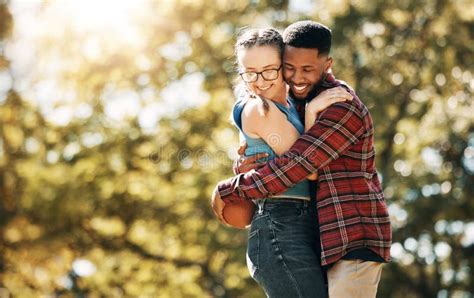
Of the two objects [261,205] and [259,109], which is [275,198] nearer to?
[261,205]

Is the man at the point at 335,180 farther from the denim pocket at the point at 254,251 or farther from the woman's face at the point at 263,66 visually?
the denim pocket at the point at 254,251

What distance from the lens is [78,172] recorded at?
15.7 metres

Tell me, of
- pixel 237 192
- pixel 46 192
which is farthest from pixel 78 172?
pixel 237 192

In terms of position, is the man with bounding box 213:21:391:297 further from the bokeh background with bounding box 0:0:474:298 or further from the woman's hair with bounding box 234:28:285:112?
the bokeh background with bounding box 0:0:474:298

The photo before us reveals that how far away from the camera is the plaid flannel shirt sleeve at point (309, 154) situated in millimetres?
3297

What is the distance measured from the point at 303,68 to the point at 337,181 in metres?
0.49

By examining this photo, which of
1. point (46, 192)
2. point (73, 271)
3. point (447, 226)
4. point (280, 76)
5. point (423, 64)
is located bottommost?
point (73, 271)

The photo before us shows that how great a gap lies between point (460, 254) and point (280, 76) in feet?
41.4

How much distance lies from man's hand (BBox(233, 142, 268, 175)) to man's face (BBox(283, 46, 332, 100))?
31 centimetres

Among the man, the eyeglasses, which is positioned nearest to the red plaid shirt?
the man

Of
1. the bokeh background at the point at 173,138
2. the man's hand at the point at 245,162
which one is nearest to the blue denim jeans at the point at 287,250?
the man's hand at the point at 245,162

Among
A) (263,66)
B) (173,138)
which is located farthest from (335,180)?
(173,138)

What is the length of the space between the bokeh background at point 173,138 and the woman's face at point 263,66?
34.9ft

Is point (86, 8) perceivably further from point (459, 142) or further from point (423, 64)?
point (459, 142)
